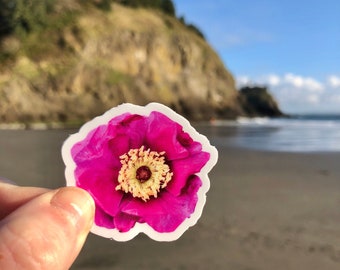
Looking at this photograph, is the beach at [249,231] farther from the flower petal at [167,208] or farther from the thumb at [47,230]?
the thumb at [47,230]

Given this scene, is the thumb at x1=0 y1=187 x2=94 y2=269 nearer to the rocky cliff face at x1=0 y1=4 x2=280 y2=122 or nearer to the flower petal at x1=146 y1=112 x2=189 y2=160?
the flower petal at x1=146 y1=112 x2=189 y2=160

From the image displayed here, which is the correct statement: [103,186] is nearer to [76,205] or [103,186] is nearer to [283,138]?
[76,205]

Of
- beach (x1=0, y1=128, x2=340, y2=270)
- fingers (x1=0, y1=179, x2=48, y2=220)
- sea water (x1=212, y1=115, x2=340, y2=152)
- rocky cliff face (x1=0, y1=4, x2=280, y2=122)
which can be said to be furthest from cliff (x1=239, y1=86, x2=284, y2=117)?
fingers (x1=0, y1=179, x2=48, y2=220)

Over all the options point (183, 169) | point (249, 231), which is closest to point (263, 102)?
point (249, 231)

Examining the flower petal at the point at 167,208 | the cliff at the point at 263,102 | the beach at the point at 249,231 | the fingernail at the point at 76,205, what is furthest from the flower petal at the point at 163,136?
the cliff at the point at 263,102

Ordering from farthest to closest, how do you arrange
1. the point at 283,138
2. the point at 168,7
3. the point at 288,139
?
the point at 168,7, the point at 283,138, the point at 288,139

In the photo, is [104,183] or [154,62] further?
[154,62]

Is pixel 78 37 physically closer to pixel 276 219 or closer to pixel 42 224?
pixel 276 219

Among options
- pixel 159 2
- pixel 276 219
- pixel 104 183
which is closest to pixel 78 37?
pixel 159 2
